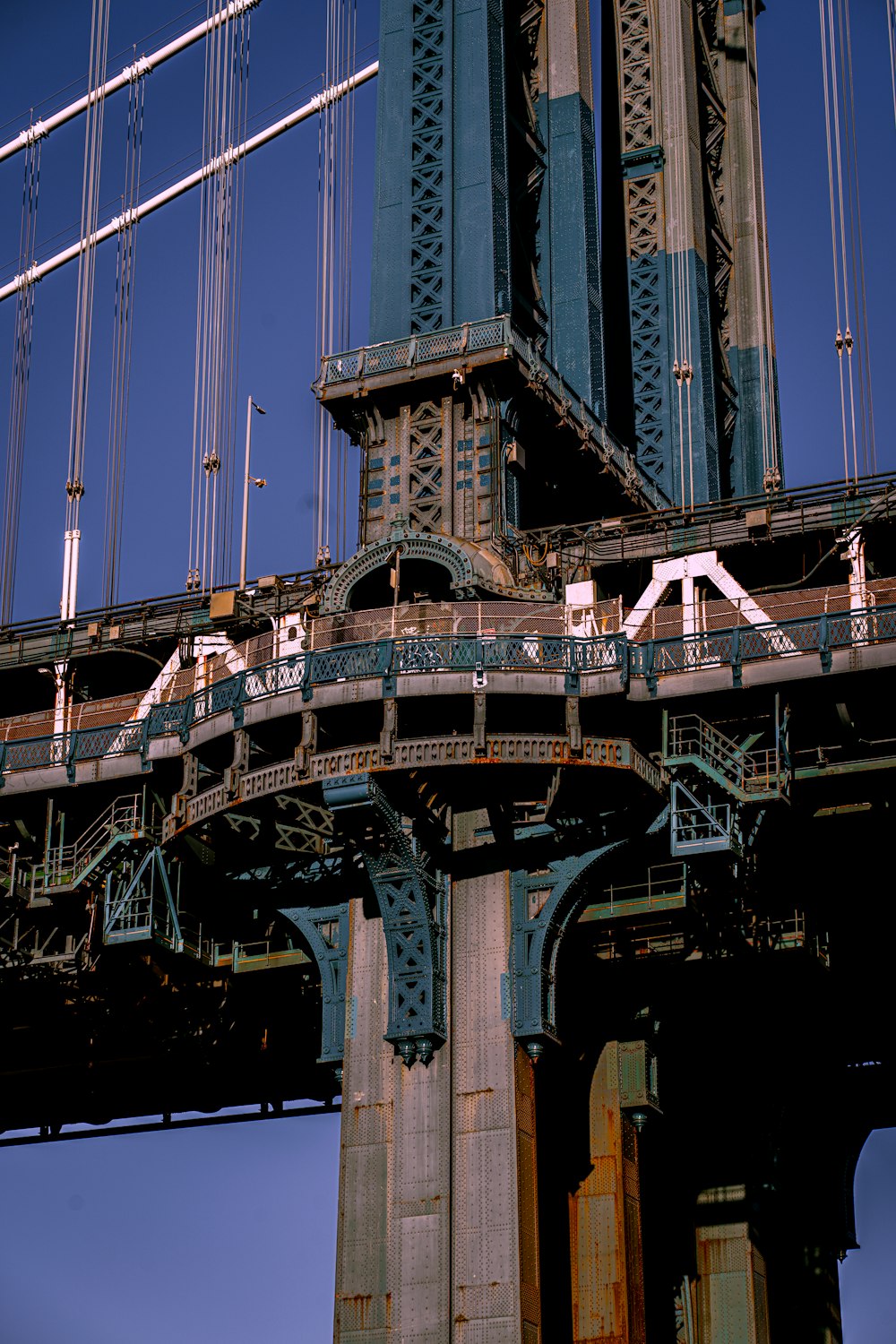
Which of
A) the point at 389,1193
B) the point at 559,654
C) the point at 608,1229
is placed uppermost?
the point at 559,654

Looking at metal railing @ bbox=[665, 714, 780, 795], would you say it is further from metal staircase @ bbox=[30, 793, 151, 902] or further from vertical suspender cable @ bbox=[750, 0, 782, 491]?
vertical suspender cable @ bbox=[750, 0, 782, 491]

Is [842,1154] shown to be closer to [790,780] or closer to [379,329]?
[790,780]

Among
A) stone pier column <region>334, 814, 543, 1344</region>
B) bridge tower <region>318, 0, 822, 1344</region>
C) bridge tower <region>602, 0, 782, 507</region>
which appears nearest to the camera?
stone pier column <region>334, 814, 543, 1344</region>

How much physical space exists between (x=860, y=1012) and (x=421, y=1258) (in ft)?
61.5

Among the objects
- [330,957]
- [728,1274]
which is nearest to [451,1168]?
[330,957]

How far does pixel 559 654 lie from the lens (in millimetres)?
62281

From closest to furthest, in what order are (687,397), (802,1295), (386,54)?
(386,54) < (802,1295) < (687,397)

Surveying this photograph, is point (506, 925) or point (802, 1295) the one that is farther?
point (802, 1295)

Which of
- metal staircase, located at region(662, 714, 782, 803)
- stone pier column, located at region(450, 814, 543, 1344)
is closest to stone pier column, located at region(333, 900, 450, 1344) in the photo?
stone pier column, located at region(450, 814, 543, 1344)

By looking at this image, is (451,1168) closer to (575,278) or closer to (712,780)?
(712,780)

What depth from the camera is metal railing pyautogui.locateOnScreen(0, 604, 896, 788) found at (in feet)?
203

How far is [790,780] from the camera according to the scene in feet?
204

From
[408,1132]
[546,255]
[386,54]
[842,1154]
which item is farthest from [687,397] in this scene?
[408,1132]

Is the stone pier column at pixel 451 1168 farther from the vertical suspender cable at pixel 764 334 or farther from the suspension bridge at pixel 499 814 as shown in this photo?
the vertical suspender cable at pixel 764 334
